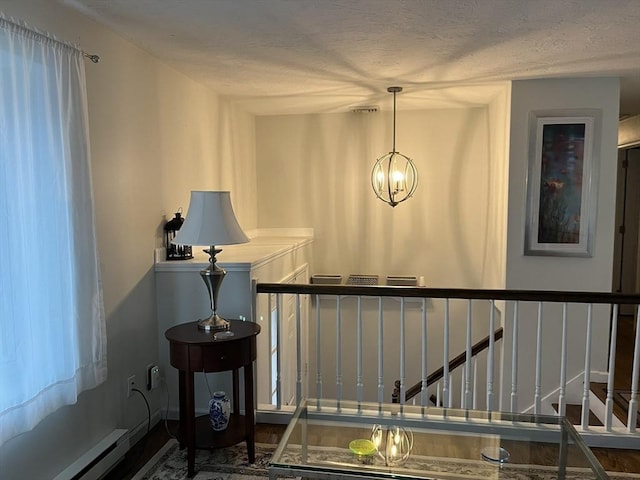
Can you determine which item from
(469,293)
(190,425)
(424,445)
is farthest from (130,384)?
(469,293)

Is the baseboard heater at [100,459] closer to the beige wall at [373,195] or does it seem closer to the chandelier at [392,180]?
the beige wall at [373,195]

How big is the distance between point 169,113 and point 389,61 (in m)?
1.50

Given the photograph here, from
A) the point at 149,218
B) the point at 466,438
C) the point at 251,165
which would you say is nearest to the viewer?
the point at 466,438

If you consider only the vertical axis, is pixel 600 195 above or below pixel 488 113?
below

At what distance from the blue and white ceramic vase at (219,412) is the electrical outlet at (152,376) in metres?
0.54

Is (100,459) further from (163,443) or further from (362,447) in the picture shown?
(362,447)

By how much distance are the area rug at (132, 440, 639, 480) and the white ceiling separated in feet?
6.72

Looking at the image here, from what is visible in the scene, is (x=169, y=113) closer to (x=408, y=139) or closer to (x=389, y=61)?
(x=389, y=61)

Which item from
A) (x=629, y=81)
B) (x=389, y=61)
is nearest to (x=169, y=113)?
(x=389, y=61)

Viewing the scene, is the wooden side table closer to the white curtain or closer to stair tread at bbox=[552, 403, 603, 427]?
the white curtain

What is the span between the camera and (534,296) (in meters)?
2.77

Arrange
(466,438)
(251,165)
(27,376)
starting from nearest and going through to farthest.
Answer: (27,376) < (466,438) < (251,165)

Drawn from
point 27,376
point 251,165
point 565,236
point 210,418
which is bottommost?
point 210,418

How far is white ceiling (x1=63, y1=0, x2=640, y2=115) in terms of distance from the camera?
2334 millimetres
